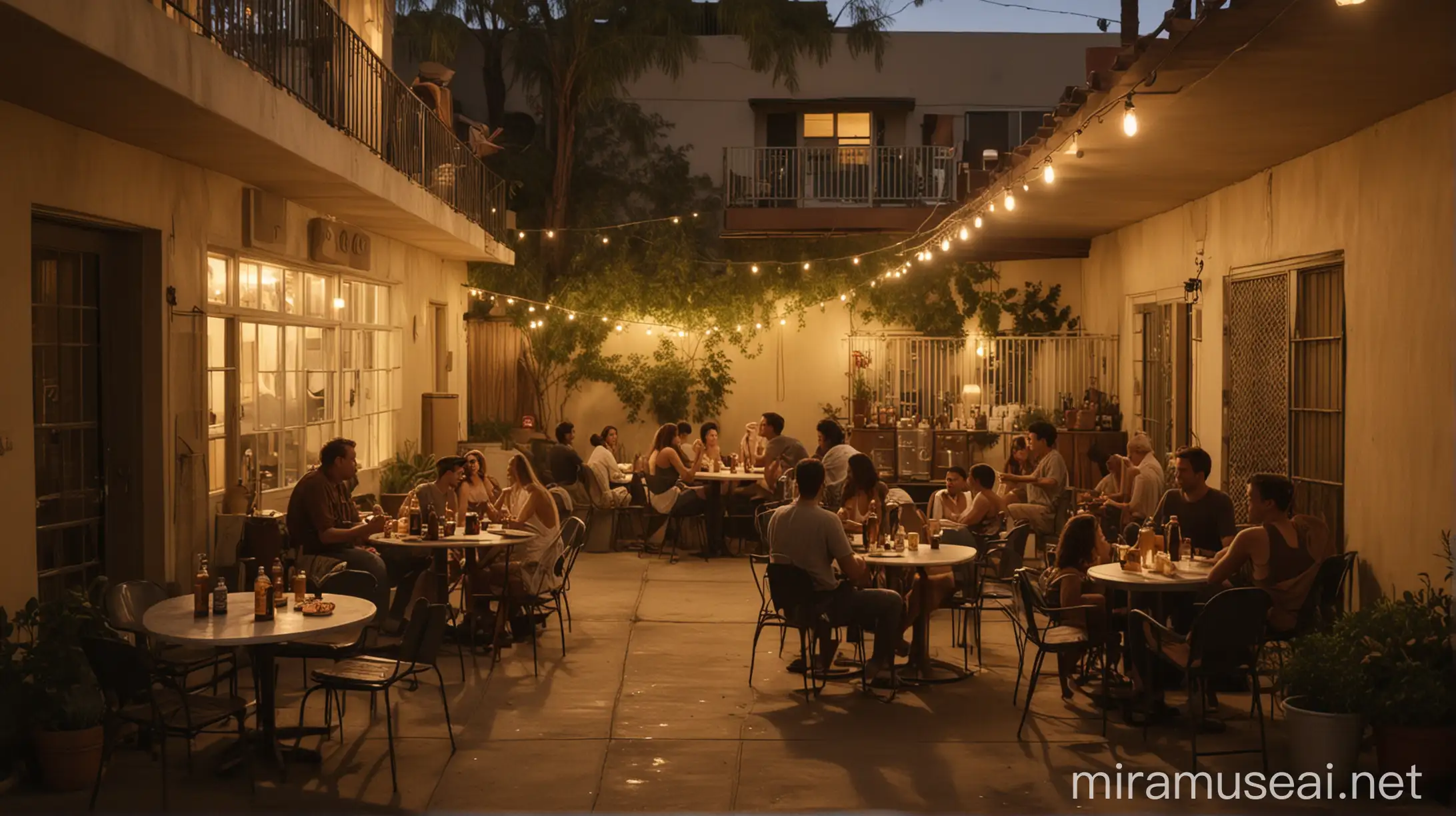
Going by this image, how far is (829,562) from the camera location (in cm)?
794

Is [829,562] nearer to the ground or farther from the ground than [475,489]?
nearer to the ground

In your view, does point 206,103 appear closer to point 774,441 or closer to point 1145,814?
point 1145,814

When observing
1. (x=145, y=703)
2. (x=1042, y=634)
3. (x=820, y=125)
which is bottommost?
(x=145, y=703)

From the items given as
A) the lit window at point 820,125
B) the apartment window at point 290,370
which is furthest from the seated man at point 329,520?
the lit window at point 820,125

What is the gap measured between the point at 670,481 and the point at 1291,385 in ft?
21.4

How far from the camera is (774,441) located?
13820mm

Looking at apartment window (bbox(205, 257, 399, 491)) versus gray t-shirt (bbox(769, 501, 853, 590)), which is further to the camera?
apartment window (bbox(205, 257, 399, 491))

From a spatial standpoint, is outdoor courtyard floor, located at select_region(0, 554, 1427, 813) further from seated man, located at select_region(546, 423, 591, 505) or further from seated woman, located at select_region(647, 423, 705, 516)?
seated man, located at select_region(546, 423, 591, 505)

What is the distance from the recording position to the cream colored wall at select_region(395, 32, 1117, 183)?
2148 cm

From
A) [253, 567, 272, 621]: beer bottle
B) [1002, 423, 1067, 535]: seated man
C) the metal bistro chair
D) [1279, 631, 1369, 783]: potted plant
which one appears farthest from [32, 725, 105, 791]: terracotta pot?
[1002, 423, 1067, 535]: seated man

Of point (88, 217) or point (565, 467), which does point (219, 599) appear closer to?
point (88, 217)

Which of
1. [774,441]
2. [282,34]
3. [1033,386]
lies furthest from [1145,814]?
[1033,386]

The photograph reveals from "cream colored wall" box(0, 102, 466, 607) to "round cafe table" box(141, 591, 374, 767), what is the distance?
1122 mm

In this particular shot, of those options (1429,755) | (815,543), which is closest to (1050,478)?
(815,543)
